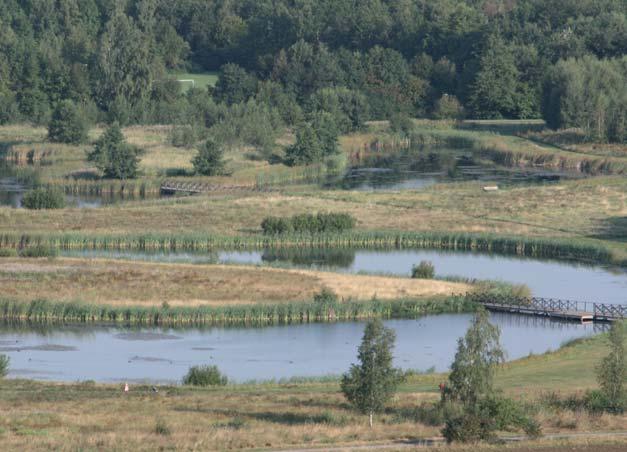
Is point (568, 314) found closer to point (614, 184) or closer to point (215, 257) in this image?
point (215, 257)

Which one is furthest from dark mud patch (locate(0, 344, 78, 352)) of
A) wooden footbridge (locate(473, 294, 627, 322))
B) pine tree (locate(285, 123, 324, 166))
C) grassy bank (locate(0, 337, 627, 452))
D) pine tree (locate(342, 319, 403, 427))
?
pine tree (locate(285, 123, 324, 166))

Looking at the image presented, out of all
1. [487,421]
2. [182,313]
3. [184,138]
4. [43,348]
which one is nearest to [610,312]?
[182,313]

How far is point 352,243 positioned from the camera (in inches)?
3519

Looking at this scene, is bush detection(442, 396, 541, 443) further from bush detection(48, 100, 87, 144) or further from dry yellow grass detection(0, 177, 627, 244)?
bush detection(48, 100, 87, 144)

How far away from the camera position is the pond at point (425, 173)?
407 ft

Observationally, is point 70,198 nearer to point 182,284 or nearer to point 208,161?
point 208,161

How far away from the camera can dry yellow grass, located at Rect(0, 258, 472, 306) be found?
7062 cm

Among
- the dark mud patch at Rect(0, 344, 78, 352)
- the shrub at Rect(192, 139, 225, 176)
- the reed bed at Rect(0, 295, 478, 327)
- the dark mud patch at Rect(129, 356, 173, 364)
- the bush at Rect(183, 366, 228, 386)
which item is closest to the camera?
the bush at Rect(183, 366, 228, 386)

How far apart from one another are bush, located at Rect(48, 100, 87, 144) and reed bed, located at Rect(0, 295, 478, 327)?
7352 cm

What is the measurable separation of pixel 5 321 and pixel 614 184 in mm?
61960

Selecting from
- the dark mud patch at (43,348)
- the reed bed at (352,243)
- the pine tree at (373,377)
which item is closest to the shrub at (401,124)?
the reed bed at (352,243)

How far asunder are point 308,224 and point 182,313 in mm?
24696

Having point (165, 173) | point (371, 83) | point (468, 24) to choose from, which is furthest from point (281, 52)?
point (165, 173)

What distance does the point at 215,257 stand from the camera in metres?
80.1
